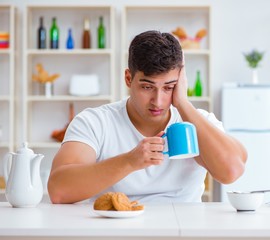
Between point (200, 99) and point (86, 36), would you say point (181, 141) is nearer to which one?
point (200, 99)

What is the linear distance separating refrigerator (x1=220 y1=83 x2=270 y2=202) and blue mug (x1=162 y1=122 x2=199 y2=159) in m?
3.35

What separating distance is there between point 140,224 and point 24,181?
64 centimetres

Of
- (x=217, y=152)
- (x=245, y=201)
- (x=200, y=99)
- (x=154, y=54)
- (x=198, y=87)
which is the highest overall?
(x=154, y=54)

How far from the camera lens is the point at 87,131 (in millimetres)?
2291

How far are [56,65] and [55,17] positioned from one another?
0.45m

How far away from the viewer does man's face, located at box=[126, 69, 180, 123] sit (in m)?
2.20

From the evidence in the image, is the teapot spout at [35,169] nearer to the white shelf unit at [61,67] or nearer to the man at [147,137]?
the man at [147,137]

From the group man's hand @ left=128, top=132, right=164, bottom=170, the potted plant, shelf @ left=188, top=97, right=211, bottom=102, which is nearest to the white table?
man's hand @ left=128, top=132, right=164, bottom=170

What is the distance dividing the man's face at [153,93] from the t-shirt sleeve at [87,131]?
0.56 ft

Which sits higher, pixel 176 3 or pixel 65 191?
pixel 176 3

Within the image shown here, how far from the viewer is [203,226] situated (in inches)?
60.1

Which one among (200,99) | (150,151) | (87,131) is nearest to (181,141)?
(150,151)

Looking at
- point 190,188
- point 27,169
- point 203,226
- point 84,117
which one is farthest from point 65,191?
point 203,226

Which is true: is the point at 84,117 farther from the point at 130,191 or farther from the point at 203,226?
the point at 203,226
